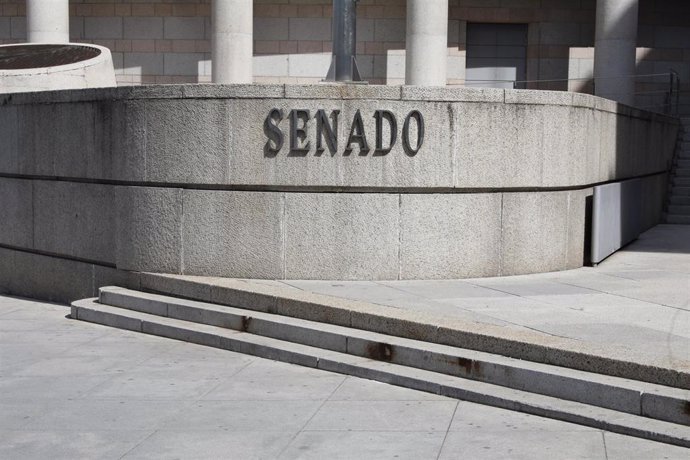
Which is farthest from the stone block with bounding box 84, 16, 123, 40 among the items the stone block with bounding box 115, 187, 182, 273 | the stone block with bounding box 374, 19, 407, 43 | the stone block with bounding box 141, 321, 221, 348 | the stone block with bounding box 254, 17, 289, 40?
the stone block with bounding box 141, 321, 221, 348

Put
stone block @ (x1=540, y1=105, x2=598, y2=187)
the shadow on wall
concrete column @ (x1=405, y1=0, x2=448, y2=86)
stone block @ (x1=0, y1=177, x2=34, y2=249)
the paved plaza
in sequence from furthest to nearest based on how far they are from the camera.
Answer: concrete column @ (x1=405, y1=0, x2=448, y2=86) < the shadow on wall < stone block @ (x1=0, y1=177, x2=34, y2=249) < stone block @ (x1=540, y1=105, x2=598, y2=187) < the paved plaza

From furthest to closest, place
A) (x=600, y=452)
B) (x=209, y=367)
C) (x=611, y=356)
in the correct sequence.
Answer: (x=209, y=367) → (x=611, y=356) → (x=600, y=452)

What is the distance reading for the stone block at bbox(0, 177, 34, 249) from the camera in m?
13.9

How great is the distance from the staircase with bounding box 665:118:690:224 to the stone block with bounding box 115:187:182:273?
11.3 metres

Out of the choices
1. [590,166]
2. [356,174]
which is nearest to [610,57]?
[590,166]

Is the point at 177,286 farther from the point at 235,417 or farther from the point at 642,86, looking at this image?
the point at 642,86

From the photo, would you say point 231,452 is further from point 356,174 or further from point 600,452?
point 356,174

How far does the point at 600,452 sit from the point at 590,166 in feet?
22.5

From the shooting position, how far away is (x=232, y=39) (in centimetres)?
2755

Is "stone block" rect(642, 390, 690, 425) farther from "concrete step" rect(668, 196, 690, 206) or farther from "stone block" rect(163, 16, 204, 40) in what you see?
"stone block" rect(163, 16, 204, 40)

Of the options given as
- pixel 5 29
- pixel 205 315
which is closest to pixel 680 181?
pixel 205 315

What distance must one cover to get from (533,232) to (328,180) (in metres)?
2.41

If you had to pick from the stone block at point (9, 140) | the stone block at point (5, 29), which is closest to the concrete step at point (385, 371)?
the stone block at point (9, 140)

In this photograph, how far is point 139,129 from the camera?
11.9 m
